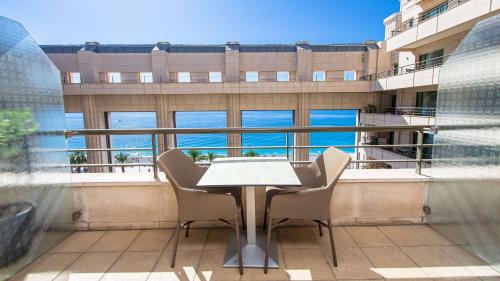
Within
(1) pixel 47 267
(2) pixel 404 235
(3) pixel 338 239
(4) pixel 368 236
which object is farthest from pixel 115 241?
(2) pixel 404 235

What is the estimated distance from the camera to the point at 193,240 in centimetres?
213

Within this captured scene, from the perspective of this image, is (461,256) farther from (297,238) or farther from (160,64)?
(160,64)

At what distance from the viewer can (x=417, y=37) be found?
9.41 m

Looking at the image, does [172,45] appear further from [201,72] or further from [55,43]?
[55,43]

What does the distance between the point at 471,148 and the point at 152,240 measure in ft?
9.83

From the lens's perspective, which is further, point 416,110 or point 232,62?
point 232,62

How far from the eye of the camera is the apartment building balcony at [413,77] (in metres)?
8.84

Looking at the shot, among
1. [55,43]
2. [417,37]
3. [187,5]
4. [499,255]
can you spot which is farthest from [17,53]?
[55,43]

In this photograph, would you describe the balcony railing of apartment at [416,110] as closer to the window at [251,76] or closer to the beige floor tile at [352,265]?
the window at [251,76]

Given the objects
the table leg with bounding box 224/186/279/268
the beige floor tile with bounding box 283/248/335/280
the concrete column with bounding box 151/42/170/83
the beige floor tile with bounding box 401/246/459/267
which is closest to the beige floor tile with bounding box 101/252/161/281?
the table leg with bounding box 224/186/279/268

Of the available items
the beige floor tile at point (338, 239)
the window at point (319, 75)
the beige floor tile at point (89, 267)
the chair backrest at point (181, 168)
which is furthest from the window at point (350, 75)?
the beige floor tile at point (89, 267)

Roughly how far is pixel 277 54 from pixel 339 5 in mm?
4375

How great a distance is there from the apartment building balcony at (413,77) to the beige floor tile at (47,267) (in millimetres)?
11084

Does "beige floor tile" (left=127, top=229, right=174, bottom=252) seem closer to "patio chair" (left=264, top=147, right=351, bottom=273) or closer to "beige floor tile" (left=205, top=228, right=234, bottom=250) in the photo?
"beige floor tile" (left=205, top=228, right=234, bottom=250)
